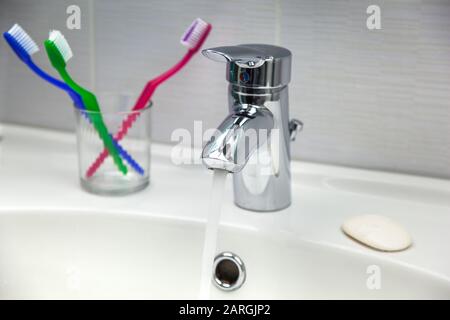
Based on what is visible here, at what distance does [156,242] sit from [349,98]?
0.25 m

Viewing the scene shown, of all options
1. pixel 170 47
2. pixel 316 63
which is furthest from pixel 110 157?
pixel 316 63

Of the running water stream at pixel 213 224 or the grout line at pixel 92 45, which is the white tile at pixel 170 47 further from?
the running water stream at pixel 213 224

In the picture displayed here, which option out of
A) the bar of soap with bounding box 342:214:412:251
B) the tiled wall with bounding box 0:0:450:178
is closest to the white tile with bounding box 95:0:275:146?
the tiled wall with bounding box 0:0:450:178

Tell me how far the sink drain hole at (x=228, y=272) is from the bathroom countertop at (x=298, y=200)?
0.11ft

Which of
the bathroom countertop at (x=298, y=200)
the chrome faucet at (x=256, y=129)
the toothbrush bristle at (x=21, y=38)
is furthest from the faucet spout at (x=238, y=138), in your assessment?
the toothbrush bristle at (x=21, y=38)

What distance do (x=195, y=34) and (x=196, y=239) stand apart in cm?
21

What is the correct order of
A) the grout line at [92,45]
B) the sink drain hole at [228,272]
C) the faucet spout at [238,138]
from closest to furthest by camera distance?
the faucet spout at [238,138]
the sink drain hole at [228,272]
the grout line at [92,45]

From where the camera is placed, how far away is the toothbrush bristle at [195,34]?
2.06ft

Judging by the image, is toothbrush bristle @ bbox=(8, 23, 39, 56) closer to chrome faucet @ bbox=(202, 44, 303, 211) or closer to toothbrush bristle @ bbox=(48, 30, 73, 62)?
toothbrush bristle @ bbox=(48, 30, 73, 62)

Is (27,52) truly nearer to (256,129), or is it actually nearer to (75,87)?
(75,87)

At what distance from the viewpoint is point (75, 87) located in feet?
2.05

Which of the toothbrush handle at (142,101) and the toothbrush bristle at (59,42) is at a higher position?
the toothbrush bristle at (59,42)

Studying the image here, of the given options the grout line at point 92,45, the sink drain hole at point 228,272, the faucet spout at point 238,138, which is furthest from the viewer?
the grout line at point 92,45

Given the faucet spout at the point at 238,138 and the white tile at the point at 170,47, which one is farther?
the white tile at the point at 170,47
